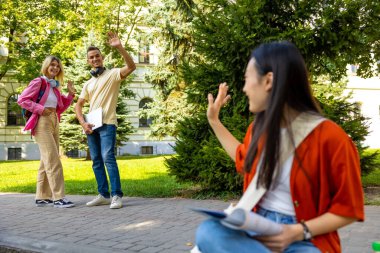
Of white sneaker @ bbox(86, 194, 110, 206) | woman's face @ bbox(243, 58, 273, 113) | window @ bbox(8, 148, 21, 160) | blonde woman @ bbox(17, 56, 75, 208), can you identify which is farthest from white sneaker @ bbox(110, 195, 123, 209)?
window @ bbox(8, 148, 21, 160)

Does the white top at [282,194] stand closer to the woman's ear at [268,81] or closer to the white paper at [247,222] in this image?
the white paper at [247,222]

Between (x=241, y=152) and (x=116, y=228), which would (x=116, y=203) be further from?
(x=241, y=152)

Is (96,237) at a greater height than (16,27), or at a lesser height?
lesser

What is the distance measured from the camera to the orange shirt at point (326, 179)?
71.9 inches

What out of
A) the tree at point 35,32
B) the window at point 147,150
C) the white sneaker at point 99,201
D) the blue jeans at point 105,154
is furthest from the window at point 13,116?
the blue jeans at point 105,154

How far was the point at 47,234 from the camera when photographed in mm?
4887

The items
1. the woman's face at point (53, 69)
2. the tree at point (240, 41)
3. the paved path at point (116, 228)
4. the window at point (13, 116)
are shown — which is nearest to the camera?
the paved path at point (116, 228)

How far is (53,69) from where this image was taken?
7059mm

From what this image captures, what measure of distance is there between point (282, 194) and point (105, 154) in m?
4.83

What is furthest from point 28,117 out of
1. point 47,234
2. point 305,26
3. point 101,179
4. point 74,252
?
point 305,26

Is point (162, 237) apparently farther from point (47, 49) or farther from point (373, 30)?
point (47, 49)

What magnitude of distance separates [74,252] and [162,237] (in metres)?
0.94

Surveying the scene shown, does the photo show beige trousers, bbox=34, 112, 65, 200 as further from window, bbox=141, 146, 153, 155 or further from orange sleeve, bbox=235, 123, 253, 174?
window, bbox=141, 146, 153, 155

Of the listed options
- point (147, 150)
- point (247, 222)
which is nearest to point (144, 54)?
point (147, 150)
